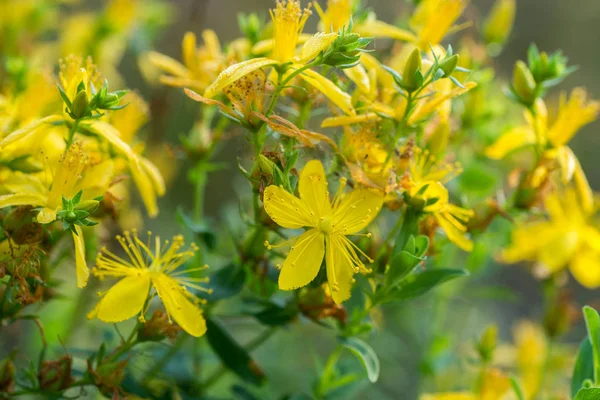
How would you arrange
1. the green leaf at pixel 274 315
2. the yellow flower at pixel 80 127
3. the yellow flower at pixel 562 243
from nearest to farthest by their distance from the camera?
the yellow flower at pixel 80 127 < the green leaf at pixel 274 315 < the yellow flower at pixel 562 243

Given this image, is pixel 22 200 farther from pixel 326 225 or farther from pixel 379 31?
pixel 379 31

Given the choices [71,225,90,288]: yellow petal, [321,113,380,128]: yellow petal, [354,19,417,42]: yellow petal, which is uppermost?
[354,19,417,42]: yellow petal

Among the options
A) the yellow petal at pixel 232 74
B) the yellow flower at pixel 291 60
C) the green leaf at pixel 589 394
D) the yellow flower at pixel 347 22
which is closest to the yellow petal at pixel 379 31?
the yellow flower at pixel 347 22

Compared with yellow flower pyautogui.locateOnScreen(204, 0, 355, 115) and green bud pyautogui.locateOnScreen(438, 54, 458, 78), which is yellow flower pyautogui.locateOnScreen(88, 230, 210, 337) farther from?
green bud pyautogui.locateOnScreen(438, 54, 458, 78)

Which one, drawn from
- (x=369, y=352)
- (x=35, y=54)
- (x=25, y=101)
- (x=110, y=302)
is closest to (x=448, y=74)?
(x=369, y=352)

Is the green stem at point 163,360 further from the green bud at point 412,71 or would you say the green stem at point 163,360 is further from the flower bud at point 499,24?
the flower bud at point 499,24

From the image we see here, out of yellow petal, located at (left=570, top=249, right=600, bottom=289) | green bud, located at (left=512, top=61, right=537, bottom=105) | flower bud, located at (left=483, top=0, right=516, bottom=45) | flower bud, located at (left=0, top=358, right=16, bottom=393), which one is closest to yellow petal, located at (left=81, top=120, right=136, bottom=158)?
flower bud, located at (left=0, top=358, right=16, bottom=393)

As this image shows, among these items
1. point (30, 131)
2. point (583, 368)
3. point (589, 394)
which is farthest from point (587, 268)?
point (30, 131)
